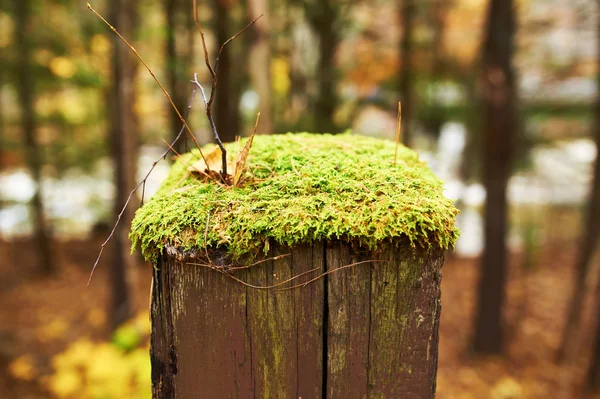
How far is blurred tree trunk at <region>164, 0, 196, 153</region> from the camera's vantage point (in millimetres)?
9992

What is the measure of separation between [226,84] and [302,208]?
30.9 feet

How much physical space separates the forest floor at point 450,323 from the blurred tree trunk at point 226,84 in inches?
168

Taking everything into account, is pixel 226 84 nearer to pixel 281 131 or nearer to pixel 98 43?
pixel 281 131

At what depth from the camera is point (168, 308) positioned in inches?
48.4

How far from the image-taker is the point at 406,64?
10852 mm

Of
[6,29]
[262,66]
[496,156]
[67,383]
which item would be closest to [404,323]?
[262,66]

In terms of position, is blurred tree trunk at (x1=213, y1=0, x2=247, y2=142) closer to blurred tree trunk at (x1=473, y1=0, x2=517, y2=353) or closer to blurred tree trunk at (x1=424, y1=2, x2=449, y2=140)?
blurred tree trunk at (x1=473, y1=0, x2=517, y2=353)

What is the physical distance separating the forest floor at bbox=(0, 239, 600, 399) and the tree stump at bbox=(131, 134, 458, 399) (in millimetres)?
6777

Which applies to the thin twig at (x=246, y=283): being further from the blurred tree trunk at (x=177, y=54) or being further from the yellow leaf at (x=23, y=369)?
the blurred tree trunk at (x=177, y=54)

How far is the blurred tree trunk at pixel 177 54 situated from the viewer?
9.99 m

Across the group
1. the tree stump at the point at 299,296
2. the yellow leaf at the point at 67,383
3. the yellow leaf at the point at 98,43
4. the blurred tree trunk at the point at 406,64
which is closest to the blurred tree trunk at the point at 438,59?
the blurred tree trunk at the point at 406,64

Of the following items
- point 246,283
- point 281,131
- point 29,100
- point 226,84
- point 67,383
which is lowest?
point 67,383

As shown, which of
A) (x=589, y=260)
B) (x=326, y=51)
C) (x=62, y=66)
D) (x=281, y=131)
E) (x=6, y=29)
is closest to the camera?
(x=589, y=260)

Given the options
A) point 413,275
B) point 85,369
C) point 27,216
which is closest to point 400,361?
point 413,275
